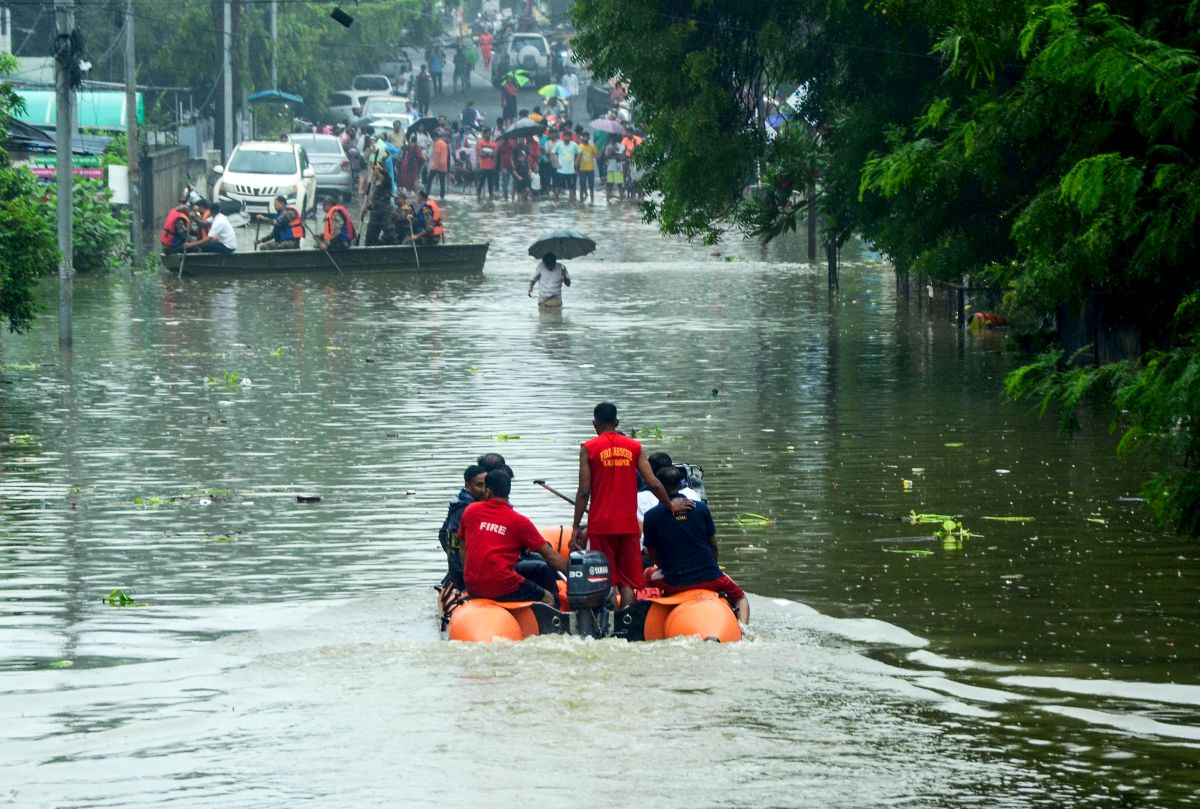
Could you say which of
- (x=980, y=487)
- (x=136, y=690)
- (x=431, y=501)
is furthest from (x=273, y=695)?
(x=980, y=487)

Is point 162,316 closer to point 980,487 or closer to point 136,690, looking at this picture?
point 980,487

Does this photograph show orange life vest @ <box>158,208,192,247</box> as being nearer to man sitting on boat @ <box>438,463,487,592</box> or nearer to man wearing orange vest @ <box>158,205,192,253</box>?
man wearing orange vest @ <box>158,205,192,253</box>

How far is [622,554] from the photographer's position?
13.6 meters

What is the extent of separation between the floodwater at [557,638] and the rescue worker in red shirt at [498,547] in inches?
19.4

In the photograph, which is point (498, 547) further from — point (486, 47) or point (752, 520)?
point (486, 47)

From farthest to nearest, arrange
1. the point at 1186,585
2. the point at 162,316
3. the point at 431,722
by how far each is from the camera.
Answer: the point at 162,316
the point at 1186,585
the point at 431,722

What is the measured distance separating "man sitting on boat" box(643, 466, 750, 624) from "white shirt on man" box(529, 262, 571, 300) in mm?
19733

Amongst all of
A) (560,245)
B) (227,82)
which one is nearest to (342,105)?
Result: (227,82)

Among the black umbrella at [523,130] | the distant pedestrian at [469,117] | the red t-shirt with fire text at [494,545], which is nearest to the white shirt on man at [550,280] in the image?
A: the red t-shirt with fire text at [494,545]

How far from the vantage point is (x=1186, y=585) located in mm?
14031

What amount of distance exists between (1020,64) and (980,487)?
4.56m

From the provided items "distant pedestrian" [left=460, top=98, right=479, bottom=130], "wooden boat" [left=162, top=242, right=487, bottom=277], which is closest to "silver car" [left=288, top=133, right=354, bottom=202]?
"distant pedestrian" [left=460, top=98, right=479, bottom=130]

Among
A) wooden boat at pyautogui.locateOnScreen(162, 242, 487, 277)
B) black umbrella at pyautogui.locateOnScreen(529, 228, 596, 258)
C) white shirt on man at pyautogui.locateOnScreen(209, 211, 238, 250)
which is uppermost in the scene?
white shirt on man at pyautogui.locateOnScreen(209, 211, 238, 250)

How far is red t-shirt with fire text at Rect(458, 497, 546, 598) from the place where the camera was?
1302 centimetres
